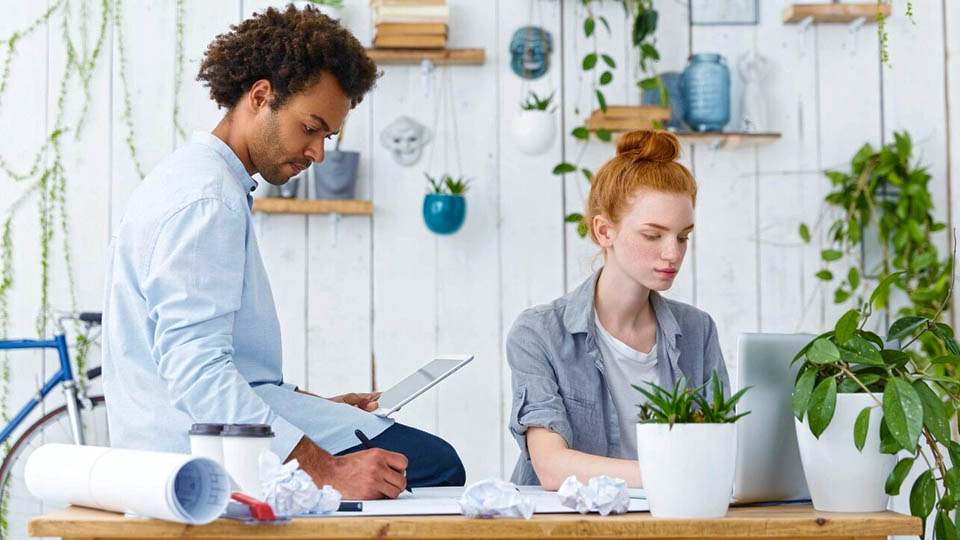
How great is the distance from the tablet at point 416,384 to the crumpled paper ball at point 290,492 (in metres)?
0.48

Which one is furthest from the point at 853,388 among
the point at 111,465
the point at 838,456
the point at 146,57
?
the point at 146,57

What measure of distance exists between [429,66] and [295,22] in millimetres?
1605

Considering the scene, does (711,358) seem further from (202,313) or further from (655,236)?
(202,313)

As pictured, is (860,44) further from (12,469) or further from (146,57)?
(12,469)

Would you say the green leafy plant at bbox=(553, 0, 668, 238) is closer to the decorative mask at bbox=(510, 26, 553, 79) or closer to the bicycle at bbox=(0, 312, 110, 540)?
the decorative mask at bbox=(510, 26, 553, 79)

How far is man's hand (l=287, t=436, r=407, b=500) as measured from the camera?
1.41 metres

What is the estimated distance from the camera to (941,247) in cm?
359

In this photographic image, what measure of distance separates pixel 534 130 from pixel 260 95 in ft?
5.44

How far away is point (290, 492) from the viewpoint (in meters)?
1.12

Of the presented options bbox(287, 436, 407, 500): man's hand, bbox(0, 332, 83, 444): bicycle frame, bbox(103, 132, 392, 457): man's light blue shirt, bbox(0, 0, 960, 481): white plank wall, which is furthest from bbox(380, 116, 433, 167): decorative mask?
bbox(287, 436, 407, 500): man's hand

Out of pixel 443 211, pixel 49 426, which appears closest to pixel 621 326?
pixel 443 211

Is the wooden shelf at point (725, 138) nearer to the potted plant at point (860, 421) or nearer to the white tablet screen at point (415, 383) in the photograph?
the white tablet screen at point (415, 383)

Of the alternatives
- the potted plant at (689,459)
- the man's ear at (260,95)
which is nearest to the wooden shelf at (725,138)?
the man's ear at (260,95)

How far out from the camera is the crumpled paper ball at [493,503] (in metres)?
1.14
